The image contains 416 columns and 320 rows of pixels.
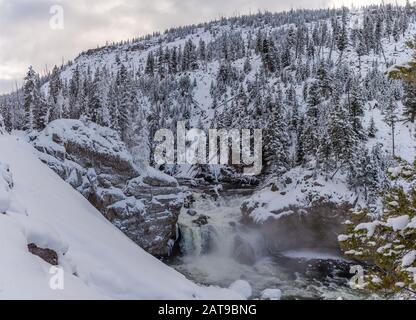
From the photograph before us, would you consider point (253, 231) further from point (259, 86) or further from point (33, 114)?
point (259, 86)

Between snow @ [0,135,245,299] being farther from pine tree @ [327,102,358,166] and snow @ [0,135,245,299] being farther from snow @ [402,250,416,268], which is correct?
pine tree @ [327,102,358,166]

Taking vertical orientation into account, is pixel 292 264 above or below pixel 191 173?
below

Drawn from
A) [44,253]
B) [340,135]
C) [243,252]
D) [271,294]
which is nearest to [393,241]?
[44,253]

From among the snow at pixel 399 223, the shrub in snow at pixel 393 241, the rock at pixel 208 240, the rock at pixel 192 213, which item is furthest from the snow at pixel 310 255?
the snow at pixel 399 223

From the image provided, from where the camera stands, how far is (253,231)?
155ft

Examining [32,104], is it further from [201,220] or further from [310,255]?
[310,255]

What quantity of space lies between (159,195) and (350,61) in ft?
337

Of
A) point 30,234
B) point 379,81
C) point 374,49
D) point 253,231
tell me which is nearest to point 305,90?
point 379,81

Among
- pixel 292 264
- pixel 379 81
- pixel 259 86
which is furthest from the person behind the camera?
→ pixel 259 86

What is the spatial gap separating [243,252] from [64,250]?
33241 mm

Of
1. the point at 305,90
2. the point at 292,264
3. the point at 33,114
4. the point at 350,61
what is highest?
the point at 350,61
